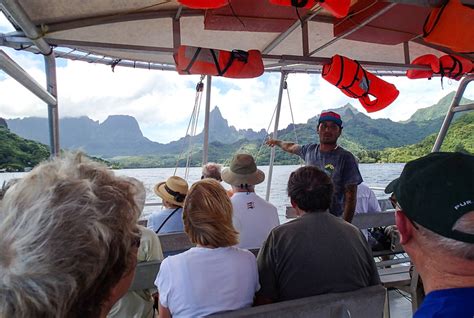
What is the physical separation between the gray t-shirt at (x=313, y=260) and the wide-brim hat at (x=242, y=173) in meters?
0.89

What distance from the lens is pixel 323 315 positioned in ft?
4.25

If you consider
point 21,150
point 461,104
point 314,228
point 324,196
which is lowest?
point 314,228

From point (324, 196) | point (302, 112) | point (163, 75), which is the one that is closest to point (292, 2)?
point (324, 196)

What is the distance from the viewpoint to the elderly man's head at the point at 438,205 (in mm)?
791

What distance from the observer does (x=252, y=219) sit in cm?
229

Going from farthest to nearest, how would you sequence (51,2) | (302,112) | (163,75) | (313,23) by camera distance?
(302,112) < (163,75) < (313,23) < (51,2)

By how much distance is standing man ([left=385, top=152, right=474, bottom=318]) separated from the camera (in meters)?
0.78

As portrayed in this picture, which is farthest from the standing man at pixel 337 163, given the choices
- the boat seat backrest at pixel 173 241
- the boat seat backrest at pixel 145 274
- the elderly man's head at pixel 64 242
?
the elderly man's head at pixel 64 242

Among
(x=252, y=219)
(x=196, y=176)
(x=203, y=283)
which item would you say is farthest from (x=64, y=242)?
(x=196, y=176)

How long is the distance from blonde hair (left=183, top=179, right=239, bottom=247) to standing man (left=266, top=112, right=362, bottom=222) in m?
1.25

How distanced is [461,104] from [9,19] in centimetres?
497

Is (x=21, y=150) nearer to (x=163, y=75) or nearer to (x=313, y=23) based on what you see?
(x=163, y=75)

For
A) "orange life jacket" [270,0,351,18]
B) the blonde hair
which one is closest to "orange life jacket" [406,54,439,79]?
"orange life jacket" [270,0,351,18]

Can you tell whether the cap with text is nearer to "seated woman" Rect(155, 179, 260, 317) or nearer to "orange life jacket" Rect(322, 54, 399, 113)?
"orange life jacket" Rect(322, 54, 399, 113)
